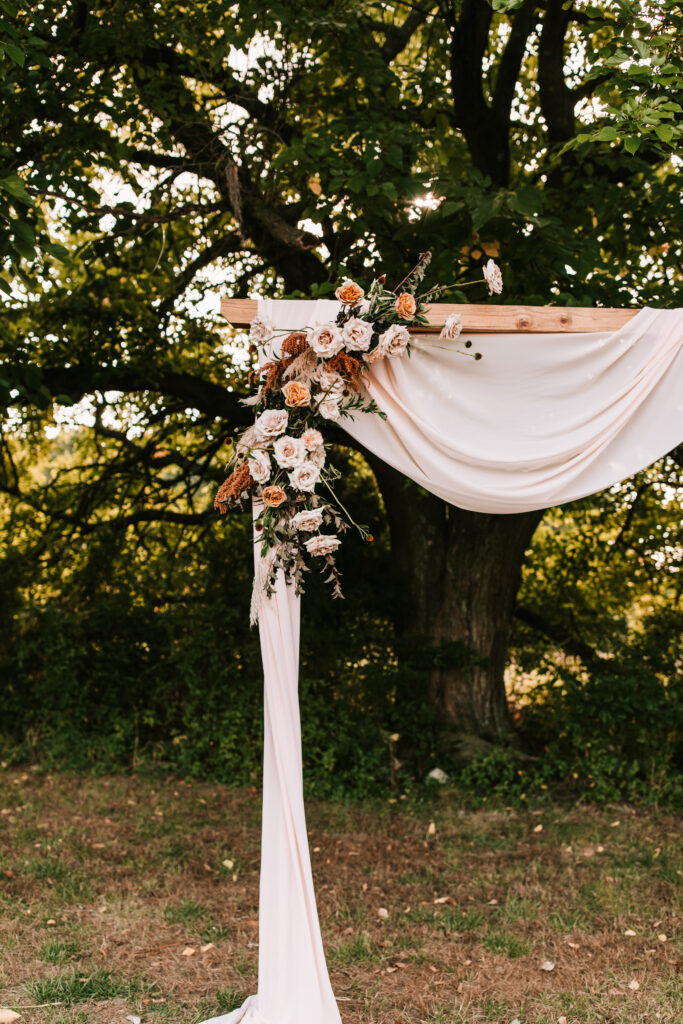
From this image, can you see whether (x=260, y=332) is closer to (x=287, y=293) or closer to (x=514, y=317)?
(x=514, y=317)

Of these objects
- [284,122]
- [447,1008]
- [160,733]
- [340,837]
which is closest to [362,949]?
[447,1008]

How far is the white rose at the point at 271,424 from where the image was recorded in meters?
3.35

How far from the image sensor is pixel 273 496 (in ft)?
10.6

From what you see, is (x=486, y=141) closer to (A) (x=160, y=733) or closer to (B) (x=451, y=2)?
(B) (x=451, y=2)

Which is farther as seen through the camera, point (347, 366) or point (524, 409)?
point (524, 409)

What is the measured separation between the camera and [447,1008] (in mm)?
3666

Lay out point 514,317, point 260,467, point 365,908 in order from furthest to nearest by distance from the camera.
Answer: point 365,908
point 514,317
point 260,467

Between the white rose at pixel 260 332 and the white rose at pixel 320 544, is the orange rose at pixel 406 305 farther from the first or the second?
the white rose at pixel 320 544

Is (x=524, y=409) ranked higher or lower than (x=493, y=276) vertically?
lower

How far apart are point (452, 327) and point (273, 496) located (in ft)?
3.45

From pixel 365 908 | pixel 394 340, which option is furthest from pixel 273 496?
pixel 365 908

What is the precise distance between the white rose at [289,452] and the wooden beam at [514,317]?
2.18 ft

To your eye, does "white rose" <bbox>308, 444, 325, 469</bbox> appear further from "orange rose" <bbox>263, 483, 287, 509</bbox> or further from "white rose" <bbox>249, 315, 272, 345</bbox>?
"white rose" <bbox>249, 315, 272, 345</bbox>

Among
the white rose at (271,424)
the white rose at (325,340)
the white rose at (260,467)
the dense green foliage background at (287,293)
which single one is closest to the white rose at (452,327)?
the white rose at (325,340)
